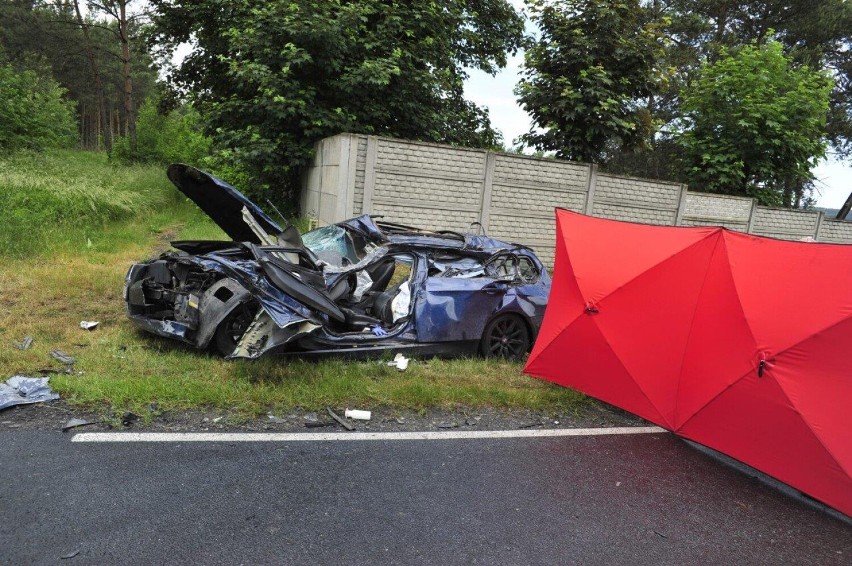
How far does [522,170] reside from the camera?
11.7 m

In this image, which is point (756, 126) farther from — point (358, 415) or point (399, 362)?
point (358, 415)

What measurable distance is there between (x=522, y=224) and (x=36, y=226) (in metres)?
9.49

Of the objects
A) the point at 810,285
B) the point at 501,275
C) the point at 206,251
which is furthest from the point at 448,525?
the point at 206,251

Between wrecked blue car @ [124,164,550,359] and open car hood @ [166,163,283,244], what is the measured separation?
16mm

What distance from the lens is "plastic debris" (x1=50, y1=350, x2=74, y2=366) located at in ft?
16.7

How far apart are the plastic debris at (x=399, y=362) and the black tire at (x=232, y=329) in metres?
1.47

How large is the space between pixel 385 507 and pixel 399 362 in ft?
8.19

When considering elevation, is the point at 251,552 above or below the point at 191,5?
below

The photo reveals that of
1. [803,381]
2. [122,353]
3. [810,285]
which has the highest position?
[810,285]

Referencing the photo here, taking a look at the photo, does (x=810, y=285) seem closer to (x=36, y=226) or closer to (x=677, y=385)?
(x=677, y=385)

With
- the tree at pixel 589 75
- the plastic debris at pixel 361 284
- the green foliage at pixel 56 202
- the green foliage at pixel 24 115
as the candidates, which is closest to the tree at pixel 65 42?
the green foliage at pixel 24 115

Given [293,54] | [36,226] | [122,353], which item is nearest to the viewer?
[122,353]

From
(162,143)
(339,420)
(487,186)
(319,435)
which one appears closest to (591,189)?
(487,186)

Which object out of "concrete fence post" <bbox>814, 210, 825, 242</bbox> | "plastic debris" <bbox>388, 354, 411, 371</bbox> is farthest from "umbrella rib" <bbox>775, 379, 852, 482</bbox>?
"concrete fence post" <bbox>814, 210, 825, 242</bbox>
